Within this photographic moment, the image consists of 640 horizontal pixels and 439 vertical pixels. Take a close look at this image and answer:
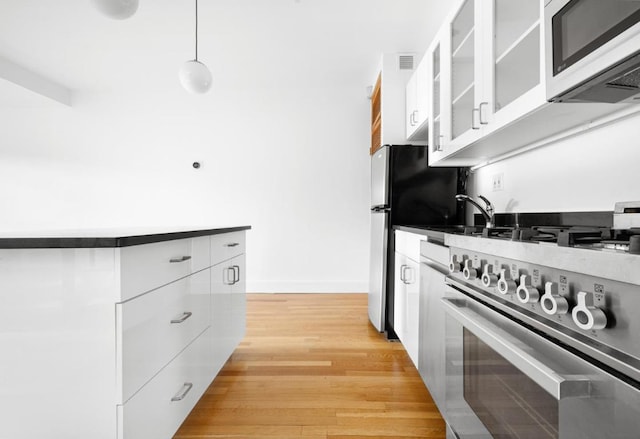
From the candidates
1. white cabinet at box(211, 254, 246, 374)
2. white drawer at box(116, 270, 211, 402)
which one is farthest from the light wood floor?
white drawer at box(116, 270, 211, 402)

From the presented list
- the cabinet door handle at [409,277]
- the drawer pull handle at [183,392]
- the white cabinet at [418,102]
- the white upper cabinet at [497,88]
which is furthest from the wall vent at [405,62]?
the drawer pull handle at [183,392]

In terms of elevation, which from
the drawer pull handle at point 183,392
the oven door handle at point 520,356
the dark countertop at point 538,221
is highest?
the dark countertop at point 538,221

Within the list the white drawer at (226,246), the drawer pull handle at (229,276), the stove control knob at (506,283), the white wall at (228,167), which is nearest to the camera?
the stove control knob at (506,283)

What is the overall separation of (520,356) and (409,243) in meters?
1.33

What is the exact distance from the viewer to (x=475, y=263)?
1.13 meters

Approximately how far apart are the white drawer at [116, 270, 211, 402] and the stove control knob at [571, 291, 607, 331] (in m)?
1.07

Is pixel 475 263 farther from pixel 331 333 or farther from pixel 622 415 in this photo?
pixel 331 333

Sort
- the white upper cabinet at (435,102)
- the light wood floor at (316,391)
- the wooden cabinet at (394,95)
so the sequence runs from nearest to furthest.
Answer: the light wood floor at (316,391)
the white upper cabinet at (435,102)
the wooden cabinet at (394,95)

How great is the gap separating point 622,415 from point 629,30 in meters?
0.75

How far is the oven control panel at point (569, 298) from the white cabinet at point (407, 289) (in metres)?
0.90

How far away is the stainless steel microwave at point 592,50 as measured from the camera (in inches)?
30.2

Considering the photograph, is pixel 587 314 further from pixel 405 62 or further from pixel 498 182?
pixel 405 62

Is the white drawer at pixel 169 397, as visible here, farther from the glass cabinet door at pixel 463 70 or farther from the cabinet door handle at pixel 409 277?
the glass cabinet door at pixel 463 70

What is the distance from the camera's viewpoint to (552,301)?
0.70 metres
